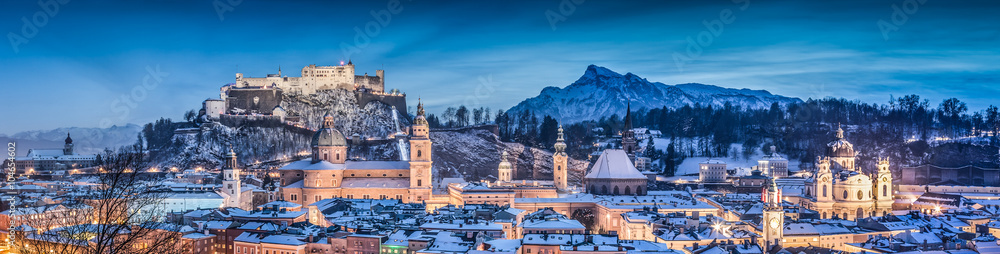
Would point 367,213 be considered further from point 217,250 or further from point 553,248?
point 553,248

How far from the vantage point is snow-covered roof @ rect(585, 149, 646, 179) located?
247ft

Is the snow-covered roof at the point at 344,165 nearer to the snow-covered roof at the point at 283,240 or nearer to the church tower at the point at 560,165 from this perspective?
the church tower at the point at 560,165

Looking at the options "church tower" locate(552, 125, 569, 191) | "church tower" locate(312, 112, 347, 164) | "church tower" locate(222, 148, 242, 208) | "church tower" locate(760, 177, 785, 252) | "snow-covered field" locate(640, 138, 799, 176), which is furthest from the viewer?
"snow-covered field" locate(640, 138, 799, 176)

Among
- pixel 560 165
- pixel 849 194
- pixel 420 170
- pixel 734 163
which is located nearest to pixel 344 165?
pixel 420 170

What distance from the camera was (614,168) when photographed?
76125mm

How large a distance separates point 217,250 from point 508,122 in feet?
262

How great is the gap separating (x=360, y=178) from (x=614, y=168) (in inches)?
816

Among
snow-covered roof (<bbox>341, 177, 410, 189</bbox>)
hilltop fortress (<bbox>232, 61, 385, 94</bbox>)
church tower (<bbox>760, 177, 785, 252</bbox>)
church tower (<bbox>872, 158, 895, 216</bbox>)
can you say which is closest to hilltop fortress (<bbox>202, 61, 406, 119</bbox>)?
hilltop fortress (<bbox>232, 61, 385, 94</bbox>)

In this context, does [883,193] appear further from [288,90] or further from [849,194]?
[288,90]

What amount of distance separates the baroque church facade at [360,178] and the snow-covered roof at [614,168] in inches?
578

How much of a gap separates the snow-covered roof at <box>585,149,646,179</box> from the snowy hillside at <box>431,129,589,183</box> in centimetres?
2213

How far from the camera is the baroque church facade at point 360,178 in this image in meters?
68.8

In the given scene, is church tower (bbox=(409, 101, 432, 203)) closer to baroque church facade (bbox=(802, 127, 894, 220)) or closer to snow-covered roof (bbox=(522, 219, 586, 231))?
snow-covered roof (bbox=(522, 219, 586, 231))

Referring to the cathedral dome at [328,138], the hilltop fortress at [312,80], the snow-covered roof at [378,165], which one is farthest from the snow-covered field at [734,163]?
the cathedral dome at [328,138]
